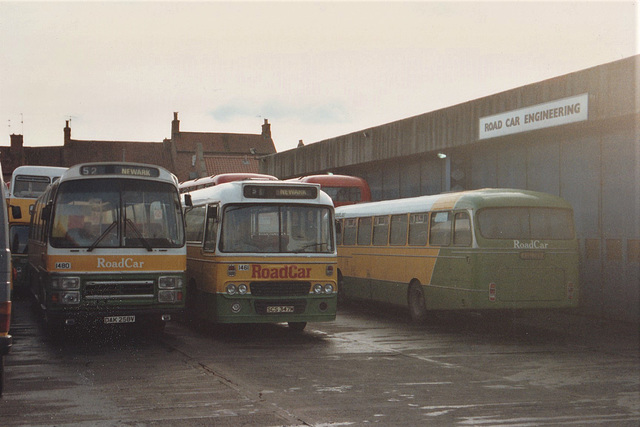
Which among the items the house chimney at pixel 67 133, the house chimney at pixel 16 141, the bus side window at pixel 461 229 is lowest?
the bus side window at pixel 461 229

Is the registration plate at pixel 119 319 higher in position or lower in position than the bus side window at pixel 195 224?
lower

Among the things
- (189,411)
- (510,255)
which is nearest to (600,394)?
A: (189,411)

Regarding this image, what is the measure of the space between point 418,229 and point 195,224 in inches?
194

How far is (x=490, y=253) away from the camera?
54.1ft

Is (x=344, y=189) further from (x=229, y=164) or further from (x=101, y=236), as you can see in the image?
(x=229, y=164)

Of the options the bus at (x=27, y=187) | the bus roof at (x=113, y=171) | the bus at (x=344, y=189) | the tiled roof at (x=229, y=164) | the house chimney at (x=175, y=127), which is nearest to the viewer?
the bus roof at (x=113, y=171)

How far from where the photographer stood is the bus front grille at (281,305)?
14984 mm

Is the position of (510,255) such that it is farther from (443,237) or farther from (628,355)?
(628,355)

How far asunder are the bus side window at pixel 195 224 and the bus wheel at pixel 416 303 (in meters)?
4.99

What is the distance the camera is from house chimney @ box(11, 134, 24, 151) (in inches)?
3484

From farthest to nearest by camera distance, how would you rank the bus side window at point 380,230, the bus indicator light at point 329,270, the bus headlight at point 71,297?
the bus side window at point 380,230
the bus indicator light at point 329,270
the bus headlight at point 71,297

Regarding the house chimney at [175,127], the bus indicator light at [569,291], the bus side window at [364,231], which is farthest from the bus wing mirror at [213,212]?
the house chimney at [175,127]

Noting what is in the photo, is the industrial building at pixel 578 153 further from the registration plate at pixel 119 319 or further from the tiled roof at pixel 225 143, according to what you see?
the tiled roof at pixel 225 143

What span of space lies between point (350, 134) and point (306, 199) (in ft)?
63.6
